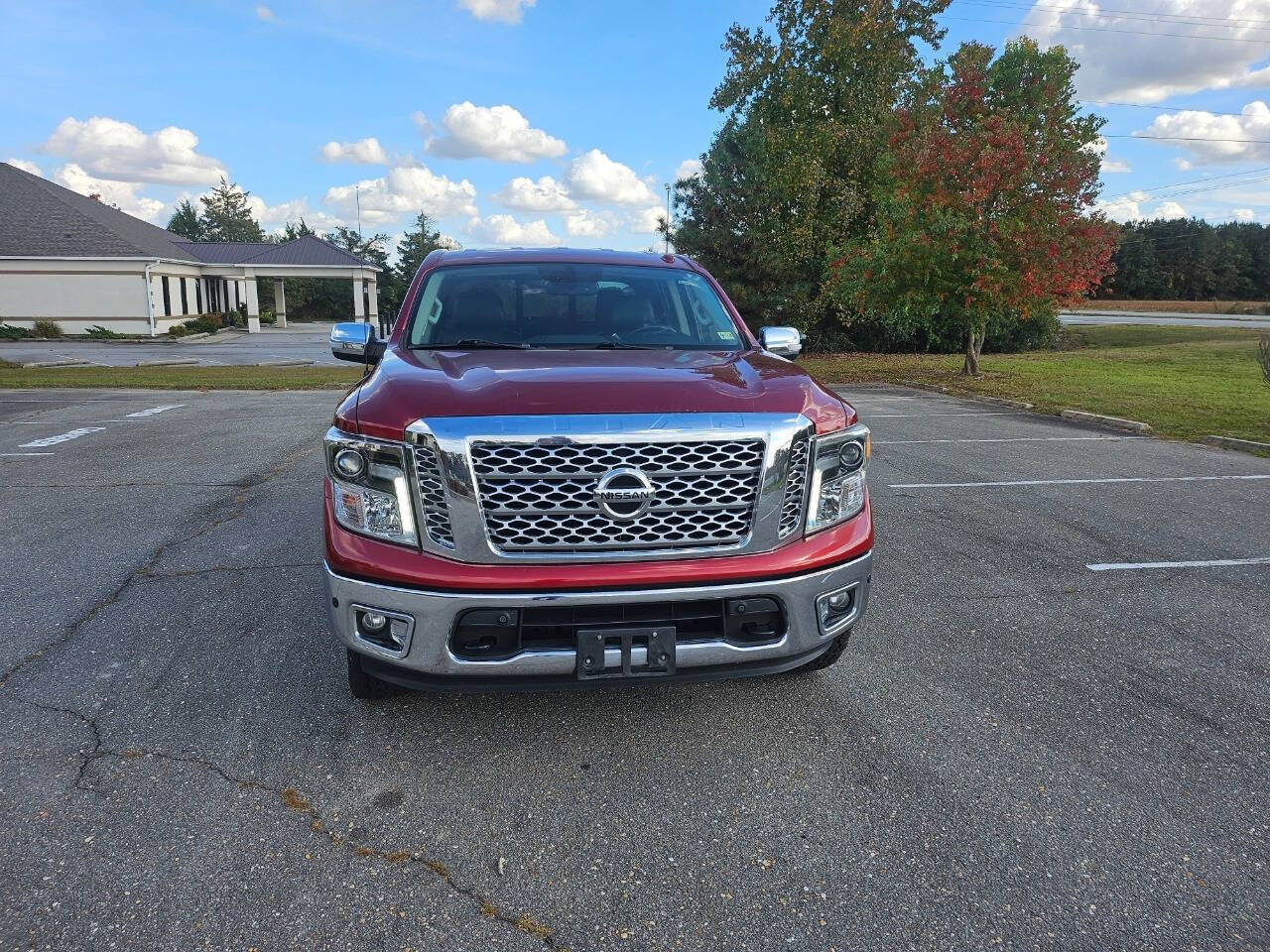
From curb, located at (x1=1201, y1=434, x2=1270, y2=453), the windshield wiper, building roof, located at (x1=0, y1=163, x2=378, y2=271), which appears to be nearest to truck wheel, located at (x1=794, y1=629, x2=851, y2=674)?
the windshield wiper

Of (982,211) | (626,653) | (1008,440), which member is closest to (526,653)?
(626,653)

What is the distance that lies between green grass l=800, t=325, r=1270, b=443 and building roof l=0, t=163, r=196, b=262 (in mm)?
29705

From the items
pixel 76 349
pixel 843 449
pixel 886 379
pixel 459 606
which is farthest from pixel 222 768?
pixel 76 349

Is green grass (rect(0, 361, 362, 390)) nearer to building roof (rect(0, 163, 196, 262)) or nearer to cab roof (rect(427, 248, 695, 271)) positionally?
cab roof (rect(427, 248, 695, 271))

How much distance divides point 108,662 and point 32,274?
125ft

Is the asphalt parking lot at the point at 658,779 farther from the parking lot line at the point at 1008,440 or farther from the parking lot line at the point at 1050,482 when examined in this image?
the parking lot line at the point at 1008,440

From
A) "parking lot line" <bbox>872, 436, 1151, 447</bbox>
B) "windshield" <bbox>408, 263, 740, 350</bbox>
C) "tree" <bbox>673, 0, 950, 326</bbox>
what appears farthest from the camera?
"tree" <bbox>673, 0, 950, 326</bbox>

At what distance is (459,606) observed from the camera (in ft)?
8.83

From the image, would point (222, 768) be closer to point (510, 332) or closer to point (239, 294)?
point (510, 332)

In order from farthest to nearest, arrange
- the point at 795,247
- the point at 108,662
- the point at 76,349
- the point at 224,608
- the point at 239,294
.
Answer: the point at 239,294 → the point at 76,349 → the point at 795,247 → the point at 224,608 → the point at 108,662

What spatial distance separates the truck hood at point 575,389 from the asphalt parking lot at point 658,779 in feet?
4.03

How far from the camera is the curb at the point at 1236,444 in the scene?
363 inches

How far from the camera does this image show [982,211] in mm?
15406

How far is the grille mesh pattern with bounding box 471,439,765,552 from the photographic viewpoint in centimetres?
271
